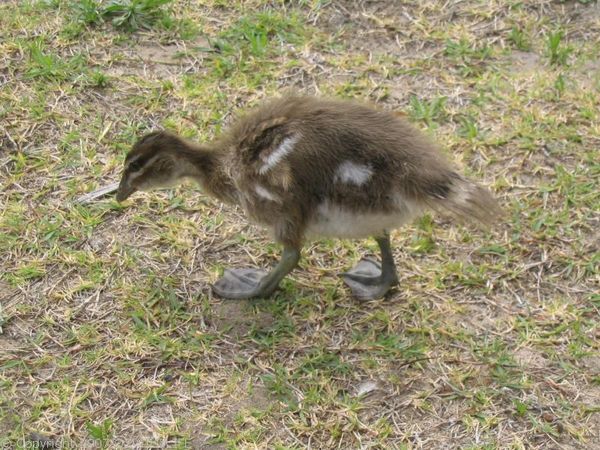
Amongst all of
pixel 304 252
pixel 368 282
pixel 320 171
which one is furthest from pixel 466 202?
pixel 304 252

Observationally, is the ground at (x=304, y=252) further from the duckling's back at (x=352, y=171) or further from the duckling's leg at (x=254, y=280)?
the duckling's back at (x=352, y=171)

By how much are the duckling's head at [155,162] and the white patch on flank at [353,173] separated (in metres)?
0.81

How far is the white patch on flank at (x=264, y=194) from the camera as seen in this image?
12.4 ft

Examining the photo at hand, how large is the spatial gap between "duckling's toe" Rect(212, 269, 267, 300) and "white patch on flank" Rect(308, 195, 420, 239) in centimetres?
47

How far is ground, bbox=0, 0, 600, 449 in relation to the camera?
3723mm

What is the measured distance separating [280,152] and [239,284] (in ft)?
2.56

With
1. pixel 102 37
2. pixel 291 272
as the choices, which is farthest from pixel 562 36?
pixel 102 37

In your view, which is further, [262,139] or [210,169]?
[210,169]

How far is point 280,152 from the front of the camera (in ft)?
12.2

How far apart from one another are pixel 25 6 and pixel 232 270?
97.9 inches

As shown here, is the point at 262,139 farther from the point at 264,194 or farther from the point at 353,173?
the point at 353,173

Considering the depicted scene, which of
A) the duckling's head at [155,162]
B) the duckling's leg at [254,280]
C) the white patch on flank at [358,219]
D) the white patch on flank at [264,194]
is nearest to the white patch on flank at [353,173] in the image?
the white patch on flank at [358,219]

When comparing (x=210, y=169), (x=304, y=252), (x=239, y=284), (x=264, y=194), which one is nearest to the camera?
(x=264, y=194)

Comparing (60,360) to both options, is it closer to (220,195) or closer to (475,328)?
(220,195)
